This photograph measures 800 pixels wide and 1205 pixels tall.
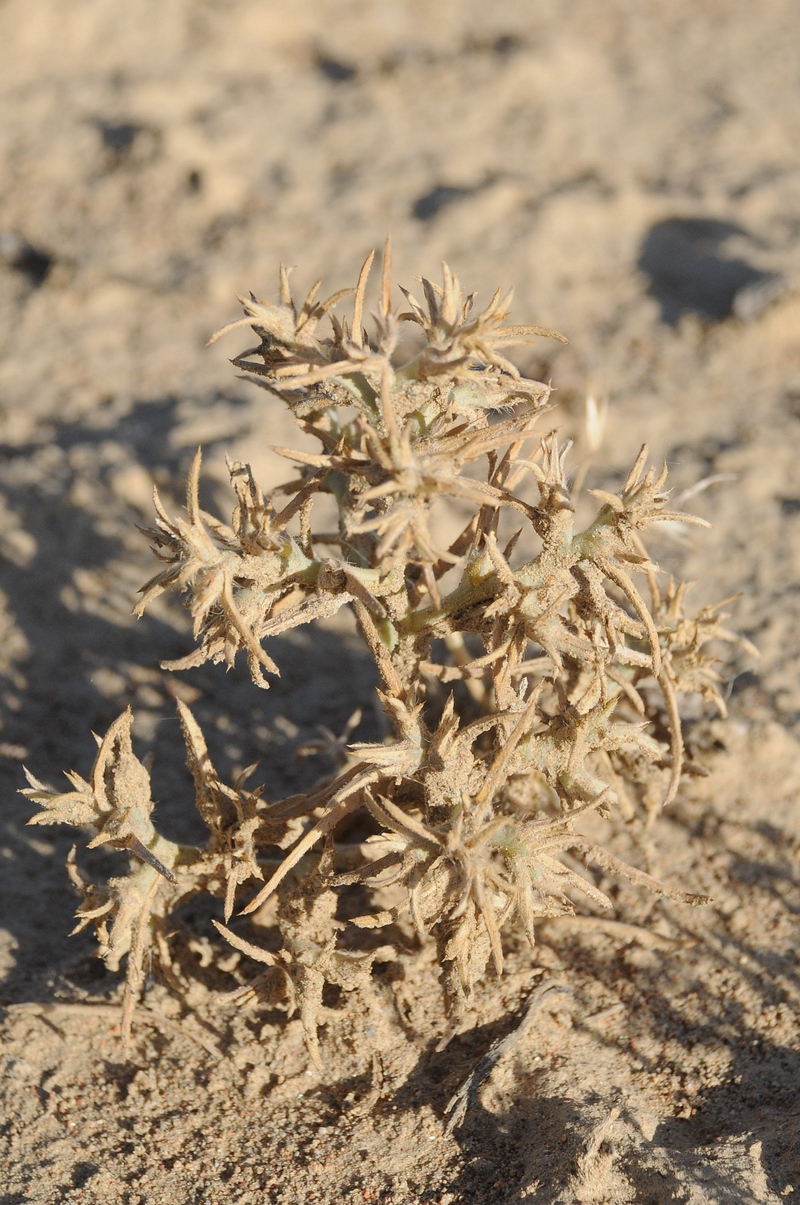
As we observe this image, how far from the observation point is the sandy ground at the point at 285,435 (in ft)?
6.13

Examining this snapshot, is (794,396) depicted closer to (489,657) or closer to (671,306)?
(671,306)

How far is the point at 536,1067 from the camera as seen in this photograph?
6.37ft

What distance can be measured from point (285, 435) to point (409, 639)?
67.1 inches

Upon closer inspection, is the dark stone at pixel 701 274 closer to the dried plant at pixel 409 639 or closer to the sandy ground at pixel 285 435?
the sandy ground at pixel 285 435

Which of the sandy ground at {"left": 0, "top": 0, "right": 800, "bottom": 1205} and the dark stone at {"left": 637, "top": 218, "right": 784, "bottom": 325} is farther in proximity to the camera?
the dark stone at {"left": 637, "top": 218, "right": 784, "bottom": 325}

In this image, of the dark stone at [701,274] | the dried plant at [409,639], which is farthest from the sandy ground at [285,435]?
the dried plant at [409,639]

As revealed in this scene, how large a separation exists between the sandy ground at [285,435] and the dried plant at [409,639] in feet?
0.76

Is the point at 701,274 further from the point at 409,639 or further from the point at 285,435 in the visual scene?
the point at 409,639

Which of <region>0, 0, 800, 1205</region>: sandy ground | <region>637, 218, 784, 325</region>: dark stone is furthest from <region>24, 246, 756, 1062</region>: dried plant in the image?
<region>637, 218, 784, 325</region>: dark stone

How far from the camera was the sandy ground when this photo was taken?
1868 millimetres

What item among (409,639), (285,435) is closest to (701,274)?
(285,435)

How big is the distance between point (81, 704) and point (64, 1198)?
4.60ft

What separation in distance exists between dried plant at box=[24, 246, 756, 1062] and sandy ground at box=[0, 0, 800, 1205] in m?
0.23

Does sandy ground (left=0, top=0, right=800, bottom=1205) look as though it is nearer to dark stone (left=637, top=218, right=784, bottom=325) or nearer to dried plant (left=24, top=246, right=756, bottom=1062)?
Result: dark stone (left=637, top=218, right=784, bottom=325)
